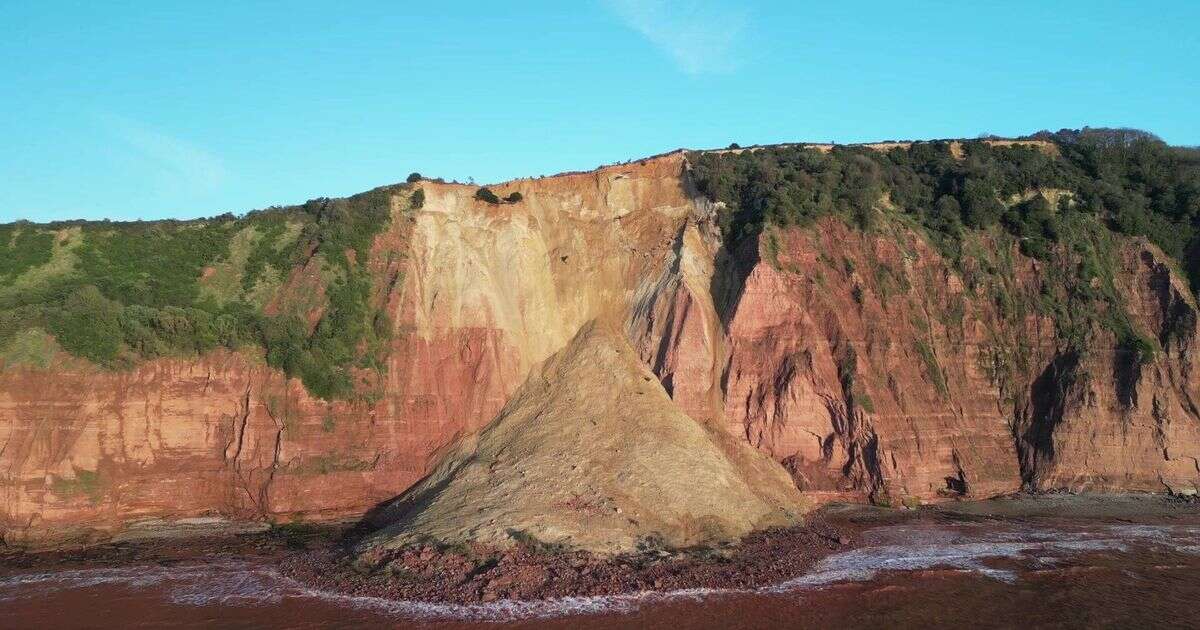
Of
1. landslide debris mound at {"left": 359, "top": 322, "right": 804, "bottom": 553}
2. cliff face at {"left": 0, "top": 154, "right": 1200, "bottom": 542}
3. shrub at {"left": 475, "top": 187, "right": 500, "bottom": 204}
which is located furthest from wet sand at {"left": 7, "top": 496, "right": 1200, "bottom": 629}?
shrub at {"left": 475, "top": 187, "right": 500, "bottom": 204}

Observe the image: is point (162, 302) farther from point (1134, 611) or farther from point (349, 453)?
point (1134, 611)

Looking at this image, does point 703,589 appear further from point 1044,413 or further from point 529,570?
point 1044,413

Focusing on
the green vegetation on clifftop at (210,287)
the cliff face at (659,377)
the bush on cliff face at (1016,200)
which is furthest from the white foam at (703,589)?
the bush on cliff face at (1016,200)

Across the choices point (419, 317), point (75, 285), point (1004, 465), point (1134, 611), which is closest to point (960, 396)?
point (1004, 465)

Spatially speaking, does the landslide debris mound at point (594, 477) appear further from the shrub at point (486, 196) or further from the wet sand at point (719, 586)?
the shrub at point (486, 196)

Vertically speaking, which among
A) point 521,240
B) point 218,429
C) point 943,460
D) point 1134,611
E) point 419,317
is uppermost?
point 521,240

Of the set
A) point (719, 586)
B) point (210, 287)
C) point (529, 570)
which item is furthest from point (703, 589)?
point (210, 287)
